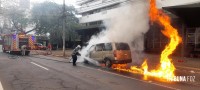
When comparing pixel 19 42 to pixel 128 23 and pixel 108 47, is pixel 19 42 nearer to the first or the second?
pixel 128 23

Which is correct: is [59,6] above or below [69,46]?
above

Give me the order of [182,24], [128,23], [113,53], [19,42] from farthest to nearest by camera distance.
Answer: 1. [19,42]
2. [182,24]
3. [128,23]
4. [113,53]

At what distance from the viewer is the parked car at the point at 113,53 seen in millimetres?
18734

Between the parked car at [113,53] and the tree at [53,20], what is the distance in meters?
32.6

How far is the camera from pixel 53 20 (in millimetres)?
56094

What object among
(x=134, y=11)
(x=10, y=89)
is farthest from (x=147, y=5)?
(x=10, y=89)

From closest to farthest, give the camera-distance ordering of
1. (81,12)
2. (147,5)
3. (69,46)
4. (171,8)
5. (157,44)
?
1. (147,5)
2. (171,8)
3. (157,44)
4. (69,46)
5. (81,12)

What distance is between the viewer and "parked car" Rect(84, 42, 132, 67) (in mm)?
18734

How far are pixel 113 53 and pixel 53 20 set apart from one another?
38.8m

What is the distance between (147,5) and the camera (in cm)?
2292

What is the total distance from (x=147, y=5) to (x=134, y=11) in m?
1.09

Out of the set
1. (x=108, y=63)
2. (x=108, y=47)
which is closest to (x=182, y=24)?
(x=108, y=47)

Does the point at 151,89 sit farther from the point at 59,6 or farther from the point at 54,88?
the point at 59,6

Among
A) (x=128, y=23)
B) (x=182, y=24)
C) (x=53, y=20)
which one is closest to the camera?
(x=128, y=23)
